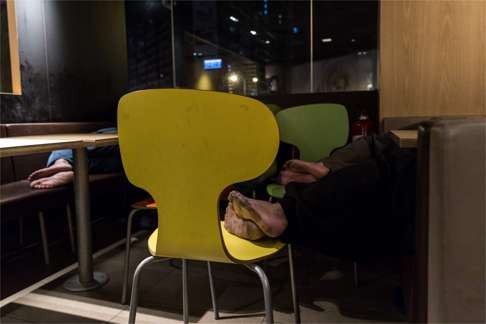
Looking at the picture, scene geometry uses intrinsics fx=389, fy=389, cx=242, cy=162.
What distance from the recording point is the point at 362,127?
2.78m

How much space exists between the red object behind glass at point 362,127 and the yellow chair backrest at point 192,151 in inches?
76.9

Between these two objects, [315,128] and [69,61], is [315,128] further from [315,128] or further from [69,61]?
[69,61]

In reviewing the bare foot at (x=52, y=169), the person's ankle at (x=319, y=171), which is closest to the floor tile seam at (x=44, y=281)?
the bare foot at (x=52, y=169)

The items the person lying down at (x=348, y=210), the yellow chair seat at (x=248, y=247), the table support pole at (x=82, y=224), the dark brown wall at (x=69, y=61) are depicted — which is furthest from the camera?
the dark brown wall at (x=69, y=61)

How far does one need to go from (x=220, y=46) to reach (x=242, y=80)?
0.85 metres

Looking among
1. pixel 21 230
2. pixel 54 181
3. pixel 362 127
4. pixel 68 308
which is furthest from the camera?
pixel 362 127

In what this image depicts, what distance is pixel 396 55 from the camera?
239cm

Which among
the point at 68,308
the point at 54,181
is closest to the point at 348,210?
the point at 68,308

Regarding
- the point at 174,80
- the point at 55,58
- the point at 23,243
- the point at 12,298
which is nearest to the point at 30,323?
the point at 12,298

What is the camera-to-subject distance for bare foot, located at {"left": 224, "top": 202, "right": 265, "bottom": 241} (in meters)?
1.17

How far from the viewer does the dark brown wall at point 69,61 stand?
2.74 m

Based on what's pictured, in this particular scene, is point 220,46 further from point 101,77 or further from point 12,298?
point 12,298

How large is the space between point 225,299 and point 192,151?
113 centimetres

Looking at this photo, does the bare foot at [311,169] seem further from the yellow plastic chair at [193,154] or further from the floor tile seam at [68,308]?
the floor tile seam at [68,308]
